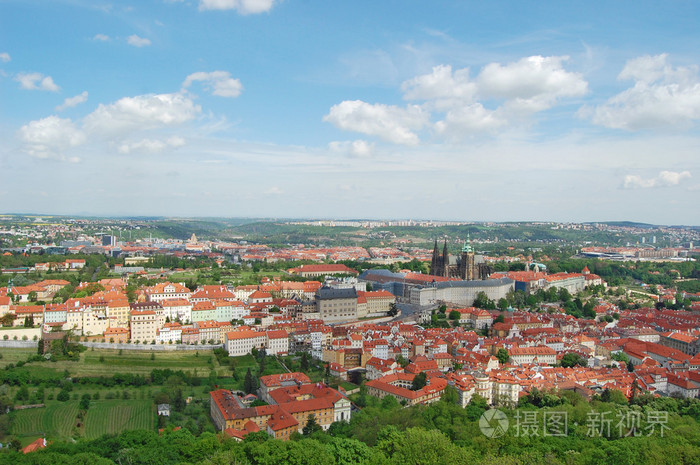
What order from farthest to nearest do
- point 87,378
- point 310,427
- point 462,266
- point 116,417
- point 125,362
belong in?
point 462,266 → point 125,362 → point 87,378 → point 116,417 → point 310,427

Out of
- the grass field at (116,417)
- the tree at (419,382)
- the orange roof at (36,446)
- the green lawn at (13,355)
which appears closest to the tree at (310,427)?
the tree at (419,382)

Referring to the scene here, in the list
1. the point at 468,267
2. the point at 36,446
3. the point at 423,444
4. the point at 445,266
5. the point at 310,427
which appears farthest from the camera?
the point at 445,266

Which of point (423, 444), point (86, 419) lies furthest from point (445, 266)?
point (423, 444)

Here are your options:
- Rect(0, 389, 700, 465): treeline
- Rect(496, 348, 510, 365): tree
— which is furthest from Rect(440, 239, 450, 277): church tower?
Rect(0, 389, 700, 465): treeline

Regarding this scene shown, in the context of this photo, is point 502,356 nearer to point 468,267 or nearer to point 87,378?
point 87,378

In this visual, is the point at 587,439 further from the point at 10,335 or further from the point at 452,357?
the point at 10,335

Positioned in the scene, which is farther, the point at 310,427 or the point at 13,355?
the point at 13,355

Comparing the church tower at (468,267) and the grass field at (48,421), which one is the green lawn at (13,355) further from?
the church tower at (468,267)
